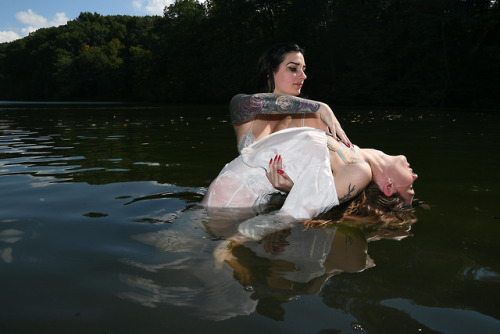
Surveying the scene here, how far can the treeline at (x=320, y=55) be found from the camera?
30484 millimetres

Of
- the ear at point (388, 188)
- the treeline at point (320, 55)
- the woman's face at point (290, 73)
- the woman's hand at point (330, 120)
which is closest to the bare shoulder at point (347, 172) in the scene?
the woman's hand at point (330, 120)

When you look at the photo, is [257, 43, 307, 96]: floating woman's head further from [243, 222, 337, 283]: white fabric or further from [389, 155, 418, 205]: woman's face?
[243, 222, 337, 283]: white fabric

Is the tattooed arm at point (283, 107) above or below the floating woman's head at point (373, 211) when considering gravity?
above

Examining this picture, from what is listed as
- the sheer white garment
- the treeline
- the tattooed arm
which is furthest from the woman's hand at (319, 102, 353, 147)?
the treeline

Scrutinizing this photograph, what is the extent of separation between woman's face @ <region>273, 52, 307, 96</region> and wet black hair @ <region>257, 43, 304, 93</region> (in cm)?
5

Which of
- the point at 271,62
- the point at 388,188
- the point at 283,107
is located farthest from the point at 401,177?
the point at 271,62

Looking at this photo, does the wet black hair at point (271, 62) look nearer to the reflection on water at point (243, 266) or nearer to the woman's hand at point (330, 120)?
the woman's hand at point (330, 120)

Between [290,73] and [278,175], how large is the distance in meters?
1.20

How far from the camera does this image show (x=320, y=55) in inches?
1639

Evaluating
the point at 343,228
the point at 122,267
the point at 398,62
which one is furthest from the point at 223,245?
the point at 398,62

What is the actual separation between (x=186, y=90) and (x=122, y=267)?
54528mm

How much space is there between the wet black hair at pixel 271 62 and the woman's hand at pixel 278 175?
1060 millimetres

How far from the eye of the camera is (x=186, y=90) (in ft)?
182

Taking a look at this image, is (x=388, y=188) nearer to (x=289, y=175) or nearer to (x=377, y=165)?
(x=377, y=165)
